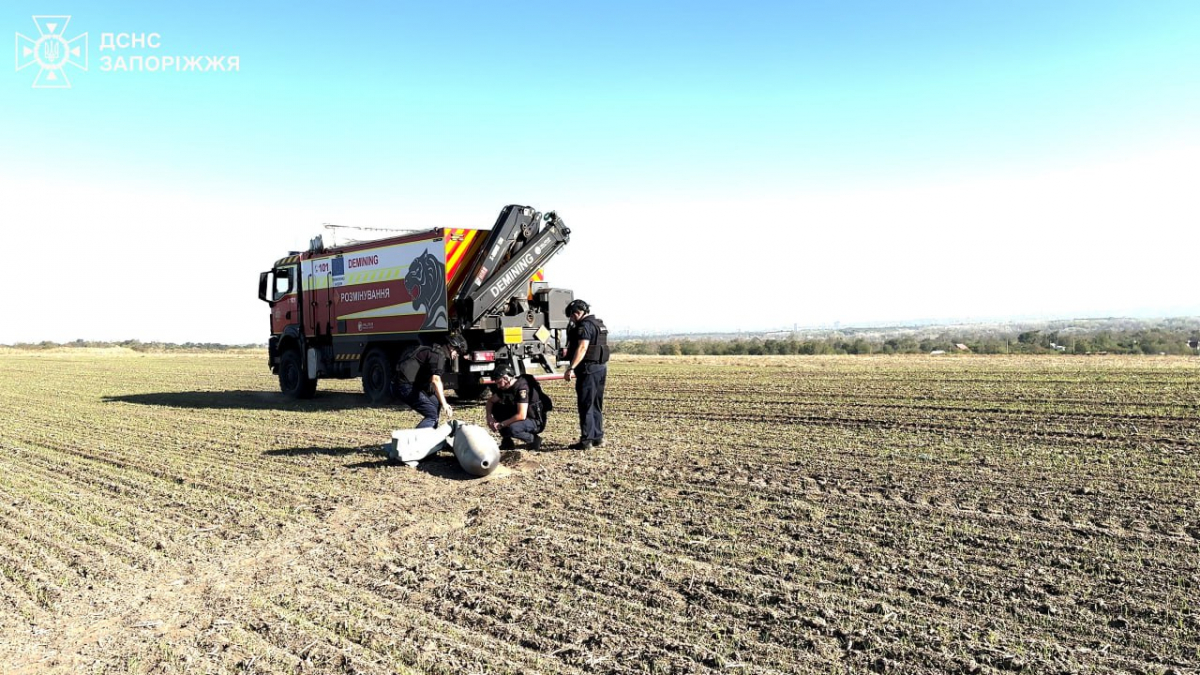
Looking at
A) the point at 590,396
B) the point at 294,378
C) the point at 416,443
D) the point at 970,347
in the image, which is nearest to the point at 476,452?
the point at 416,443

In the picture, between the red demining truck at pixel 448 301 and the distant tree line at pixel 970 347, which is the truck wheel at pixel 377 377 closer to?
the red demining truck at pixel 448 301

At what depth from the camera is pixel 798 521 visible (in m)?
6.25

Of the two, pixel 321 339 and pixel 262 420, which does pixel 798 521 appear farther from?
pixel 321 339

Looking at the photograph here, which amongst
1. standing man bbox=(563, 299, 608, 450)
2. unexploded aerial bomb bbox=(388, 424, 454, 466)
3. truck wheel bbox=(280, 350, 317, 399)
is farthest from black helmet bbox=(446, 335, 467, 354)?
unexploded aerial bomb bbox=(388, 424, 454, 466)

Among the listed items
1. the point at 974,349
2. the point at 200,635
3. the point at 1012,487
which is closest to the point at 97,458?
the point at 200,635

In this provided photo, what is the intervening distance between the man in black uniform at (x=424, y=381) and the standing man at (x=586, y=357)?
1.51 meters

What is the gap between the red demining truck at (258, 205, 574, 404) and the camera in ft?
45.0

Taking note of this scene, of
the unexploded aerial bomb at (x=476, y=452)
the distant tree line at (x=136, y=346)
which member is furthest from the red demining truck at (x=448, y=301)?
the distant tree line at (x=136, y=346)

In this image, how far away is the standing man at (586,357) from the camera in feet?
31.4

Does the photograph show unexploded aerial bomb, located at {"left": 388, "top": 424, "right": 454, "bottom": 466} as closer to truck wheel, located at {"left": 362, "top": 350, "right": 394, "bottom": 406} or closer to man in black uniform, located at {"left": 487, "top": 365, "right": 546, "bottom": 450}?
man in black uniform, located at {"left": 487, "top": 365, "right": 546, "bottom": 450}

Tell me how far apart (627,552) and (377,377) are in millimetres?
10653

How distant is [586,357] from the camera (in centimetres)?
964

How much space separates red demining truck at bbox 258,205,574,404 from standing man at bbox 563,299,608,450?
4.28 m

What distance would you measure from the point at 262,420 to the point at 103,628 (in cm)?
933
